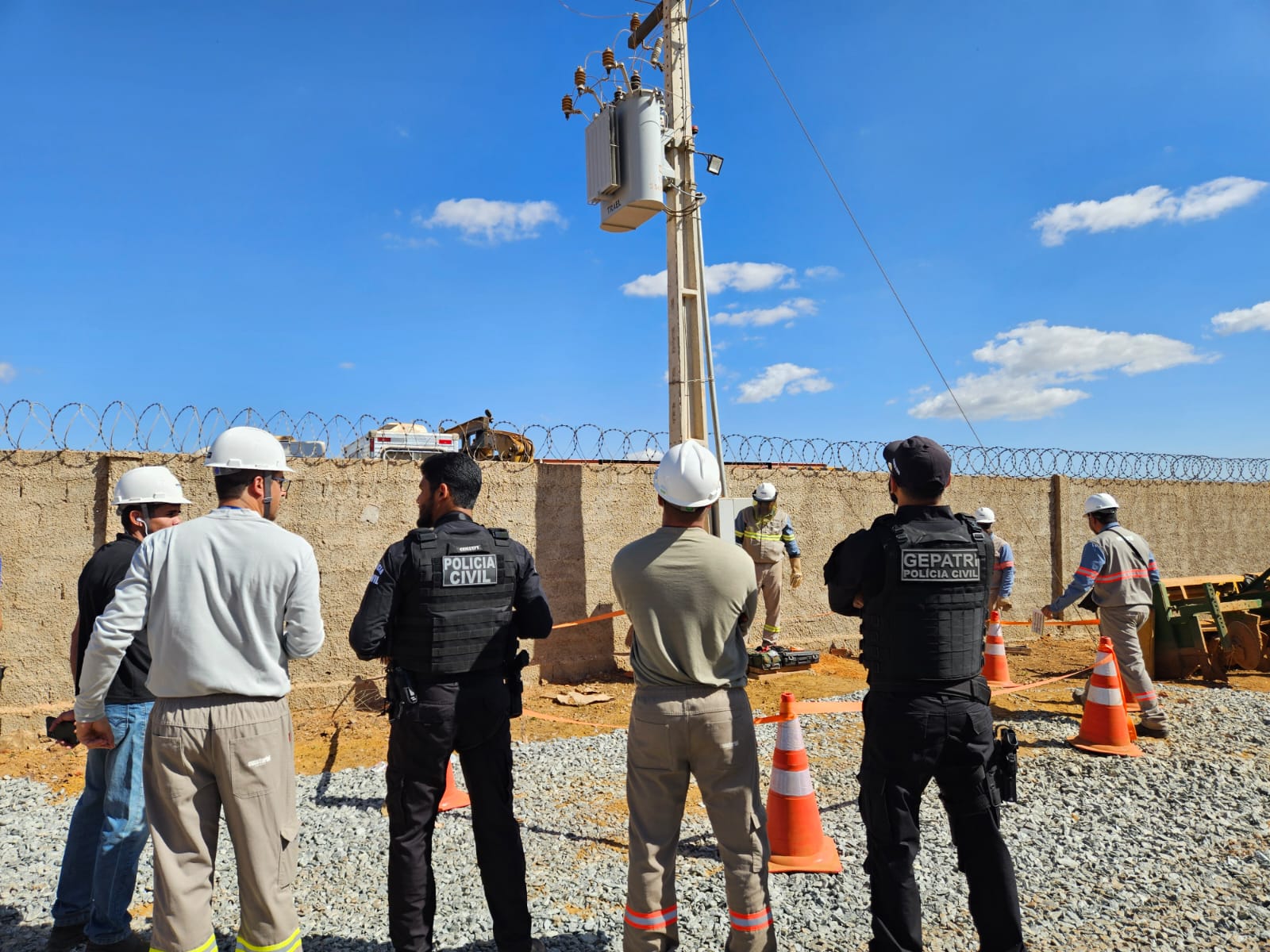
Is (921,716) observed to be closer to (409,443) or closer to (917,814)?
(917,814)

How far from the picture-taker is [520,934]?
2.95 metres

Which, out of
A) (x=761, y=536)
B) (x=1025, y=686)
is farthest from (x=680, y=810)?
(x=761, y=536)

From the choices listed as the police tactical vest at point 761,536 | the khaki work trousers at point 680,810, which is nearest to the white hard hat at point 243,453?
the khaki work trousers at point 680,810

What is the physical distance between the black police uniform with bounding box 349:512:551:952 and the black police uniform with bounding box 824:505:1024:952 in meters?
1.27

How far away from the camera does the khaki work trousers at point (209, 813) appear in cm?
247

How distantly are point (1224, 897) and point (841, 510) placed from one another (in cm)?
674

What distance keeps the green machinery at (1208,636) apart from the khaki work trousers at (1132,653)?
7.16 ft

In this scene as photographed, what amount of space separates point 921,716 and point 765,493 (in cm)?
585

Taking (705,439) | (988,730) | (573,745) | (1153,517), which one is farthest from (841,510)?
(988,730)

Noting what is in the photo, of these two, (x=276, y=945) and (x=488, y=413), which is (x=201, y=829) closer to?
(x=276, y=945)

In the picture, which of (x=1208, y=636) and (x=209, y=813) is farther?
(x=1208, y=636)

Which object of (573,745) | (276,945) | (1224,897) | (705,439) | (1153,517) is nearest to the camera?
(276,945)

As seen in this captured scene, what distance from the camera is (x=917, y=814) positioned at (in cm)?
283

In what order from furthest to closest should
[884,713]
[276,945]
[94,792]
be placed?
[94,792] → [884,713] → [276,945]
